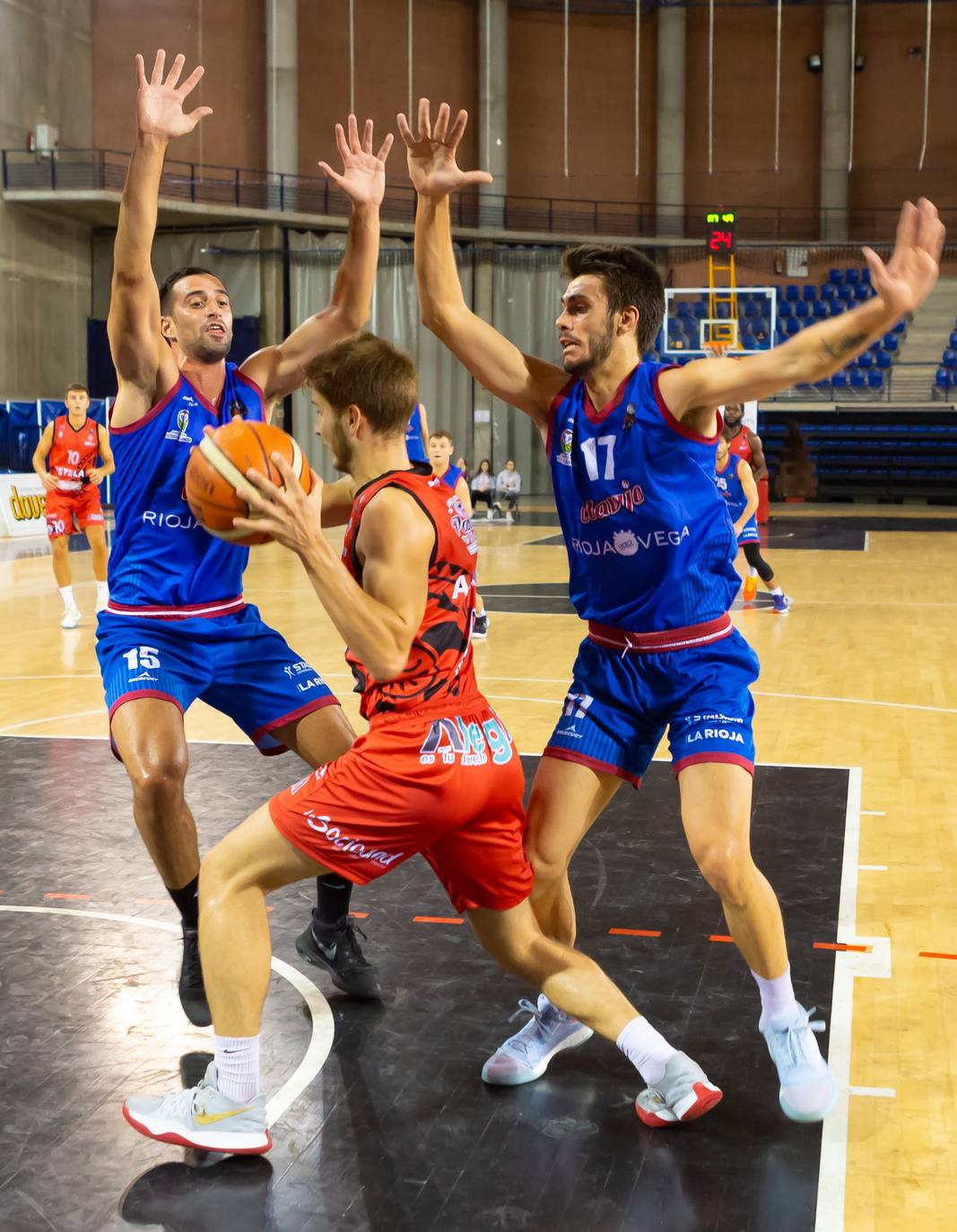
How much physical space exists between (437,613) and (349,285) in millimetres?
1900

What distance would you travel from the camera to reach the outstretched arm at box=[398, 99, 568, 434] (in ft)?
12.9

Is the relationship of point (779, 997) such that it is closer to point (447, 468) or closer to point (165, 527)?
point (165, 527)

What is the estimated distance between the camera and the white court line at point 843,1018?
9.99 ft

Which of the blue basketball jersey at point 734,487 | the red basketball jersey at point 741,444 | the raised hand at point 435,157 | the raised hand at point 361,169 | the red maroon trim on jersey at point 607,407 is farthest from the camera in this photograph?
the red basketball jersey at point 741,444

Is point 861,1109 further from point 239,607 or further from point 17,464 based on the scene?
point 17,464

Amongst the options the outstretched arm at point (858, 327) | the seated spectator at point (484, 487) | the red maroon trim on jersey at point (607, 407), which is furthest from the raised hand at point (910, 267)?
the seated spectator at point (484, 487)

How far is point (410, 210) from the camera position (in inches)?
1169

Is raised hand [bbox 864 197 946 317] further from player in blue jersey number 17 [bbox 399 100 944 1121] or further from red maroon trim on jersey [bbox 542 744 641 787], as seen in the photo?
red maroon trim on jersey [bbox 542 744 641 787]

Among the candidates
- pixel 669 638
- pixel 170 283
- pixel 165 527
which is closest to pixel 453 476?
pixel 170 283

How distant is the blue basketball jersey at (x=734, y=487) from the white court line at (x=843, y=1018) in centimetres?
599

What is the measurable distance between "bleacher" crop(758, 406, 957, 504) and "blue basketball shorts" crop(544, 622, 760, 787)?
84.7ft

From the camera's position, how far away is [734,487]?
1225 cm

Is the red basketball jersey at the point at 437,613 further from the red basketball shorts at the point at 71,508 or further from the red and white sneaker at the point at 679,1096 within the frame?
the red basketball shorts at the point at 71,508

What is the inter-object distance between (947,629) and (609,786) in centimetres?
860
